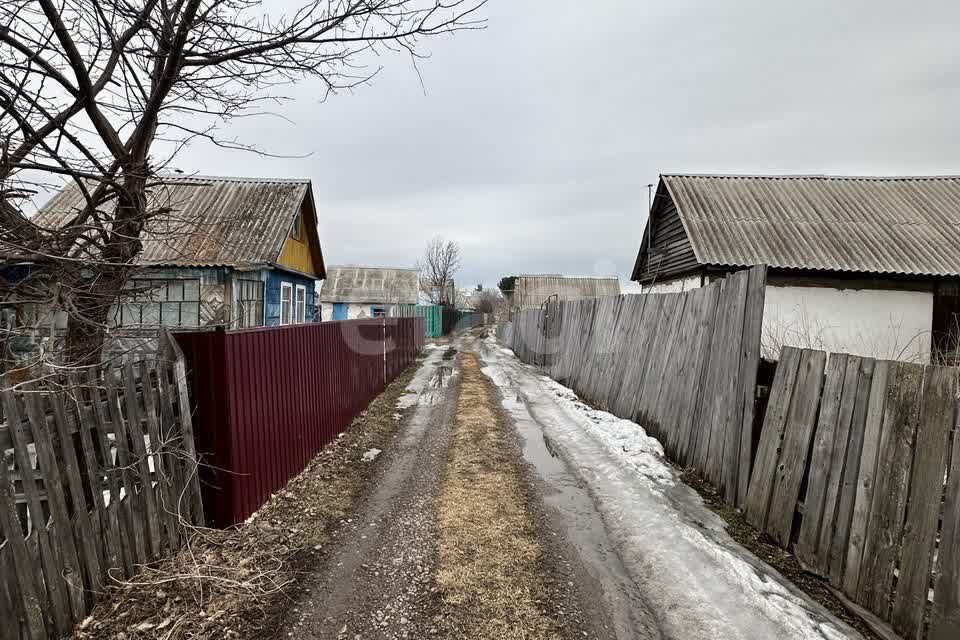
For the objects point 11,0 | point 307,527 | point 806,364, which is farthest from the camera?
point 307,527

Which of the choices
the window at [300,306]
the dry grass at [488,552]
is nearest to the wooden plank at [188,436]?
the dry grass at [488,552]

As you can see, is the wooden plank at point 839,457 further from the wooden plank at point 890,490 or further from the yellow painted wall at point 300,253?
the yellow painted wall at point 300,253

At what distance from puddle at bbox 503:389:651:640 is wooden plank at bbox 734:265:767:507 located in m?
1.32

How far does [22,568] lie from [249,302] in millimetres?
11780

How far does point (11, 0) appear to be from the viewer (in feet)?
9.70

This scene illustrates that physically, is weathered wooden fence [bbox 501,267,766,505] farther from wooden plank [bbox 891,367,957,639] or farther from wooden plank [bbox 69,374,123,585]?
wooden plank [bbox 69,374,123,585]

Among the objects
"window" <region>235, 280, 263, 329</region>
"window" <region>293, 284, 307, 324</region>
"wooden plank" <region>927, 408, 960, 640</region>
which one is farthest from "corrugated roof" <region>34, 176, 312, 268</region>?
"wooden plank" <region>927, 408, 960, 640</region>

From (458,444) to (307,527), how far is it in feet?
8.42

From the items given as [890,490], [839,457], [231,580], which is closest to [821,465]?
[839,457]

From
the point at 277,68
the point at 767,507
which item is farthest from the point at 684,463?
the point at 277,68

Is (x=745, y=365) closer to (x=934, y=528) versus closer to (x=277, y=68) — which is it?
(x=934, y=528)

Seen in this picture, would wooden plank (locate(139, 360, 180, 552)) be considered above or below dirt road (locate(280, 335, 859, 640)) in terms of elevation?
above

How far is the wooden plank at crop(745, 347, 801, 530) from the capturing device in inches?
143

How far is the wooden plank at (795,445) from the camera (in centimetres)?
335
